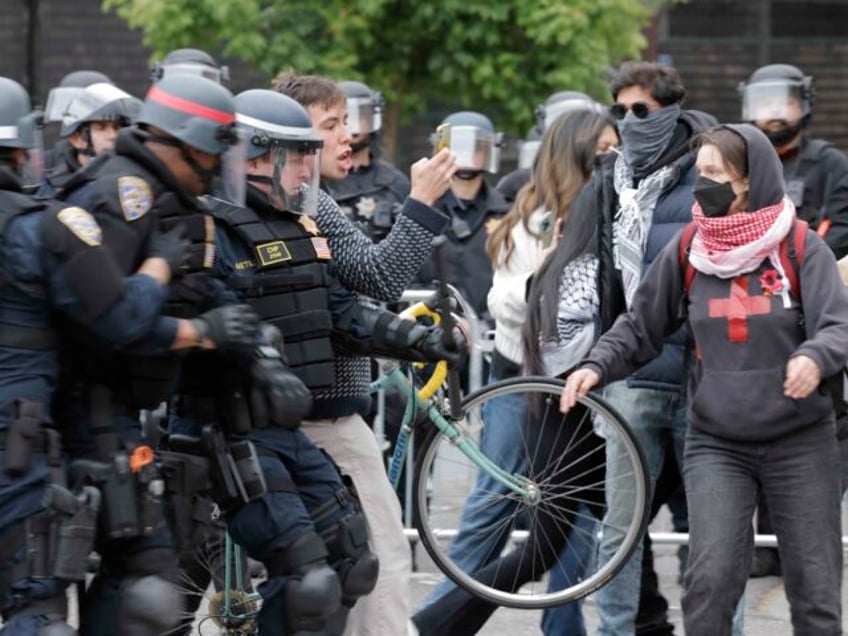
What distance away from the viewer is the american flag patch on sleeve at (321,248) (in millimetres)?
5441

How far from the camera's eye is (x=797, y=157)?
8.44 metres

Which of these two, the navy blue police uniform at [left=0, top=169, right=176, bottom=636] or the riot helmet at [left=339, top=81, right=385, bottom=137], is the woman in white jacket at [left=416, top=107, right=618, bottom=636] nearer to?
the navy blue police uniform at [left=0, top=169, right=176, bottom=636]

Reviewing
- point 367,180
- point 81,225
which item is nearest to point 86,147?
point 367,180

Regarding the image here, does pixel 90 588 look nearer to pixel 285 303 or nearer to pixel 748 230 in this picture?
pixel 285 303

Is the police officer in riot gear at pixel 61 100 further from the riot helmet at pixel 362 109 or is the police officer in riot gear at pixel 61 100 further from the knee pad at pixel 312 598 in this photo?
the knee pad at pixel 312 598

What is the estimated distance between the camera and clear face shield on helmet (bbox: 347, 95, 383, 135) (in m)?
9.46

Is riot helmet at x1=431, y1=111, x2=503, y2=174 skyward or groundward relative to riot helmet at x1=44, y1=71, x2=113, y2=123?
groundward

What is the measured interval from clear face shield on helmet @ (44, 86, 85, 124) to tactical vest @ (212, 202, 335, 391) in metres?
3.55

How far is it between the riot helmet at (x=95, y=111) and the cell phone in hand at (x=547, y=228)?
2.52 meters

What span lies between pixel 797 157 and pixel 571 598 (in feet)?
9.77

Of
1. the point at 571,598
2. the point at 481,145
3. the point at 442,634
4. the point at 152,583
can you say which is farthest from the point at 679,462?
the point at 481,145

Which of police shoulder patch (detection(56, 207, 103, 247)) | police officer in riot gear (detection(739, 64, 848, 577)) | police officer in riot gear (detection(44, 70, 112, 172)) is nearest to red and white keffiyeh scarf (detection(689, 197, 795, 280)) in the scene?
police shoulder patch (detection(56, 207, 103, 247))

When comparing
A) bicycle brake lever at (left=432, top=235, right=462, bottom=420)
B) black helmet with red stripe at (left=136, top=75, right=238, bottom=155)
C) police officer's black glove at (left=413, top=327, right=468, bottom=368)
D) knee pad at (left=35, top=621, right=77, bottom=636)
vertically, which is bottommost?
knee pad at (left=35, top=621, right=77, bottom=636)

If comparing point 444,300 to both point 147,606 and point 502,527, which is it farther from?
point 147,606
